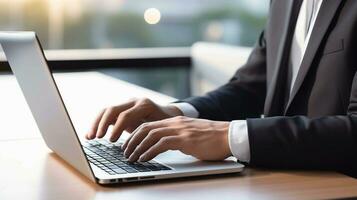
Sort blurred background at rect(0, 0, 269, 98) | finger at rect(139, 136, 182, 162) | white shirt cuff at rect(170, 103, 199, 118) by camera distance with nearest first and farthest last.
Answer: finger at rect(139, 136, 182, 162), white shirt cuff at rect(170, 103, 199, 118), blurred background at rect(0, 0, 269, 98)

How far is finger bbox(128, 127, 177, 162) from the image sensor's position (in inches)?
44.2

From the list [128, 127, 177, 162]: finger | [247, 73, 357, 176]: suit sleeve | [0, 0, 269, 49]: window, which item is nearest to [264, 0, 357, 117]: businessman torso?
[247, 73, 357, 176]: suit sleeve

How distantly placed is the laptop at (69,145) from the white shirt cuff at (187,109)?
33 cm

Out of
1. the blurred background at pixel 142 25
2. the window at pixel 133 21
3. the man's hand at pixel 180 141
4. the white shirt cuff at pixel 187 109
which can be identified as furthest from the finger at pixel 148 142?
the window at pixel 133 21

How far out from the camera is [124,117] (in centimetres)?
134

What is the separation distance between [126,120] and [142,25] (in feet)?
8.11

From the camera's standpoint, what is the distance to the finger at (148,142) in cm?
112

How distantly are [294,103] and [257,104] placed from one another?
0.32 m

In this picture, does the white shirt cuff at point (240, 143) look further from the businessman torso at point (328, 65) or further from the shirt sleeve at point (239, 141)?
the businessman torso at point (328, 65)

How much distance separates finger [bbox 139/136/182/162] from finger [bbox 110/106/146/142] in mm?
206

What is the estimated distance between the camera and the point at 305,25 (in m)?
1.58

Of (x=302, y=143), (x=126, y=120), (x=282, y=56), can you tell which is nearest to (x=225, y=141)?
(x=302, y=143)

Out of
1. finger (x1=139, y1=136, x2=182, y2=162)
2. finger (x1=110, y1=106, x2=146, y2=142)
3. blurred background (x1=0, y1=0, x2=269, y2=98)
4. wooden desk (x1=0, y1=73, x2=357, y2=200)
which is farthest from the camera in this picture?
blurred background (x1=0, y1=0, x2=269, y2=98)

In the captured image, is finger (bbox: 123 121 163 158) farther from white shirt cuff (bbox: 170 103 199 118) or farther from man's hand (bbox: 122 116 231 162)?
white shirt cuff (bbox: 170 103 199 118)
